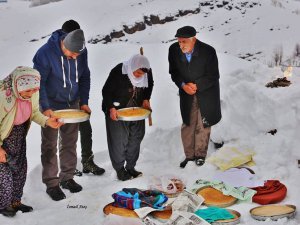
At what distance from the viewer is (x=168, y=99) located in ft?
19.7

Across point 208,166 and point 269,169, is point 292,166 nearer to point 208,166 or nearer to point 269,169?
point 269,169

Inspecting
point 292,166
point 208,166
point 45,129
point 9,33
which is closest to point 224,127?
point 208,166

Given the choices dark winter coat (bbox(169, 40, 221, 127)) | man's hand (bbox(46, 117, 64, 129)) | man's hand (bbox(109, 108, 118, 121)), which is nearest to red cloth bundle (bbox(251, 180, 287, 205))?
dark winter coat (bbox(169, 40, 221, 127))

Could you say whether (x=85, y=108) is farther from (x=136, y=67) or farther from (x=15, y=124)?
(x=15, y=124)

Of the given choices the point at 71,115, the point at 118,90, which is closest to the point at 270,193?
the point at 118,90

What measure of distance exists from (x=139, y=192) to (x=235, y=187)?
0.82 metres

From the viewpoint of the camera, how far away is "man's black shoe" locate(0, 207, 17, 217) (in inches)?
134

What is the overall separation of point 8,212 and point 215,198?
5.30 feet

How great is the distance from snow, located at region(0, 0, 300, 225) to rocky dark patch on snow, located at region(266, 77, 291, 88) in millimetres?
87

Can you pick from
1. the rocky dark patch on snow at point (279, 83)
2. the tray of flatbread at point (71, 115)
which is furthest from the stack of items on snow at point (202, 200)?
the rocky dark patch on snow at point (279, 83)

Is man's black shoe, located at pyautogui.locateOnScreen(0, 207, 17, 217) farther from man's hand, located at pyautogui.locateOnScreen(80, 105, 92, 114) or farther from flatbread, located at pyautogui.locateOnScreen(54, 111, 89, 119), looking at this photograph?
man's hand, located at pyautogui.locateOnScreen(80, 105, 92, 114)

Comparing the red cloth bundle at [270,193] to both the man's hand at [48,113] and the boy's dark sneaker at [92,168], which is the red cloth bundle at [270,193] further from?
the man's hand at [48,113]

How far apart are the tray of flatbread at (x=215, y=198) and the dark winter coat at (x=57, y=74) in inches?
52.0

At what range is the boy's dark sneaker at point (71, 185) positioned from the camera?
4.06 metres
